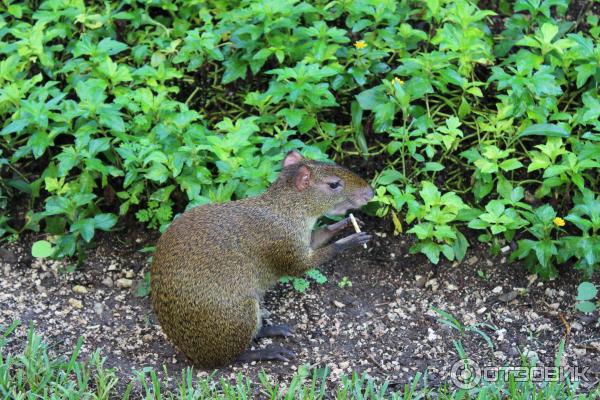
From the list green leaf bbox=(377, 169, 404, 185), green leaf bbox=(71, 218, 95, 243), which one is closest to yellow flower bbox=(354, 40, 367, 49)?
green leaf bbox=(377, 169, 404, 185)

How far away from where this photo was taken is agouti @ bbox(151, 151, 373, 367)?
4.87 meters

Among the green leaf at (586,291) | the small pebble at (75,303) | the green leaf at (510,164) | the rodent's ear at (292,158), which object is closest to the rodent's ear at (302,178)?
the rodent's ear at (292,158)

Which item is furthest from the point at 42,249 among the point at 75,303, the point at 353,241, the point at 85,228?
the point at 353,241

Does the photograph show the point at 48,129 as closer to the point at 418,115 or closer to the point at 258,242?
the point at 258,242

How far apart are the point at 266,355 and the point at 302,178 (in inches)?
37.8

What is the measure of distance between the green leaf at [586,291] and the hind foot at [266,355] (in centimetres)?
161

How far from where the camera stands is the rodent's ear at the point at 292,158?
536 cm

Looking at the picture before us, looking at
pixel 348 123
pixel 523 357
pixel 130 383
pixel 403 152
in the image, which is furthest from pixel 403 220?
pixel 130 383

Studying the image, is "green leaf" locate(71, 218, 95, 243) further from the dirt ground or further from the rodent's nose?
the rodent's nose

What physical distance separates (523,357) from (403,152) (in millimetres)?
1507

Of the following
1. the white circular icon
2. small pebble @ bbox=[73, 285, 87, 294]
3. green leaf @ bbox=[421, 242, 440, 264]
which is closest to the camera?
the white circular icon

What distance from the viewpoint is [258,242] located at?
5.11 metres

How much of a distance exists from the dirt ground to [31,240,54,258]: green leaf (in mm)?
90

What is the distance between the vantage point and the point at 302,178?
5.21m
